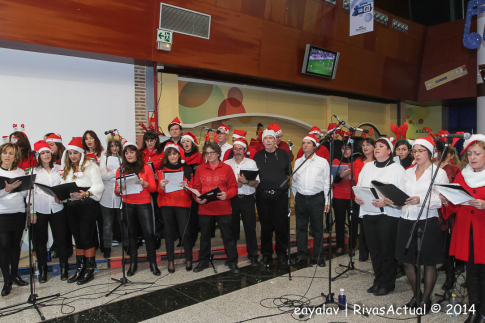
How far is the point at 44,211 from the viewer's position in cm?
404

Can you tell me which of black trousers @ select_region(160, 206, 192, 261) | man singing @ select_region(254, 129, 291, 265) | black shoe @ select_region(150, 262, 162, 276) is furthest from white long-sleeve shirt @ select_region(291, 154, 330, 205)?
black shoe @ select_region(150, 262, 162, 276)

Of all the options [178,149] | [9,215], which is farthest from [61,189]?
[178,149]

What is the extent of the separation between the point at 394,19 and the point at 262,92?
4.30 meters

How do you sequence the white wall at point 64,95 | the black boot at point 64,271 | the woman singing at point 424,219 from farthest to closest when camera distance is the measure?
the white wall at point 64,95 → the black boot at point 64,271 → the woman singing at point 424,219

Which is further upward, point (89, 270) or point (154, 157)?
point (154, 157)

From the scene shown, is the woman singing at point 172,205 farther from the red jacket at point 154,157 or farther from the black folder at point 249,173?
the black folder at point 249,173

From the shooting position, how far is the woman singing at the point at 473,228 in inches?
111

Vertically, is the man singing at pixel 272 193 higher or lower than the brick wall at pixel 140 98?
lower

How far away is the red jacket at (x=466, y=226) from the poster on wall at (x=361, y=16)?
561cm

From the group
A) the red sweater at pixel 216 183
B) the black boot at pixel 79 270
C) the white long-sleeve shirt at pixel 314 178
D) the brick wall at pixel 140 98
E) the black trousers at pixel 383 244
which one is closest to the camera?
the black trousers at pixel 383 244

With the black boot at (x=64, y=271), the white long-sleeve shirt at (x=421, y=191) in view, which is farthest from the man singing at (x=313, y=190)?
the black boot at (x=64, y=271)

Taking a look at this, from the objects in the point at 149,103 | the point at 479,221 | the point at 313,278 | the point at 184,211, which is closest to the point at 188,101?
the point at 149,103

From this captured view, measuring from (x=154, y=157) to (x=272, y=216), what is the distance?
1819 mm

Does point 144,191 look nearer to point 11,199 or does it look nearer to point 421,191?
point 11,199
